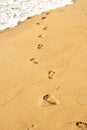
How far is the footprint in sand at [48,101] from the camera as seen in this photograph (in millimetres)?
2963

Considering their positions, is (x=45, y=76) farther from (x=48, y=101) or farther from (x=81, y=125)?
(x=81, y=125)

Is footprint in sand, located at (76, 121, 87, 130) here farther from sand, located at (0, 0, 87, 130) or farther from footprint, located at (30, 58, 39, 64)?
footprint, located at (30, 58, 39, 64)

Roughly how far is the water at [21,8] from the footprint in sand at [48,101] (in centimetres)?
303

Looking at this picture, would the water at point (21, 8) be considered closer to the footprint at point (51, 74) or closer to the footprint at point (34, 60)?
the footprint at point (34, 60)

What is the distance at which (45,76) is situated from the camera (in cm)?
347

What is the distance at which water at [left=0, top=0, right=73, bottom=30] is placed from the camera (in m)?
6.15

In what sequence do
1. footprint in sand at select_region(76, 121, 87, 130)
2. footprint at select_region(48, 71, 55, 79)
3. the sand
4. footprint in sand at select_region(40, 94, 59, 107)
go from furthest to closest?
footprint at select_region(48, 71, 55, 79) < footprint in sand at select_region(40, 94, 59, 107) < the sand < footprint in sand at select_region(76, 121, 87, 130)

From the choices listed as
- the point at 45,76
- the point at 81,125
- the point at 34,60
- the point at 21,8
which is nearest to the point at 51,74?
the point at 45,76

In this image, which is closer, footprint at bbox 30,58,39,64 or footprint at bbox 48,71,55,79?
footprint at bbox 48,71,55,79

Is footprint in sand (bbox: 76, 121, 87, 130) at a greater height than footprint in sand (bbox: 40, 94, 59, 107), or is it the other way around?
footprint in sand (bbox: 40, 94, 59, 107)

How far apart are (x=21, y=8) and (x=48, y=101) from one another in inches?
170

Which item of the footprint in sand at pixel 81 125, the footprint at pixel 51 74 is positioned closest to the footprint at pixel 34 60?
the footprint at pixel 51 74

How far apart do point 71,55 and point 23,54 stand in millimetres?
705

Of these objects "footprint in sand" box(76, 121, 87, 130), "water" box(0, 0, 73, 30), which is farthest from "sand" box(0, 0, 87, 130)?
"water" box(0, 0, 73, 30)
